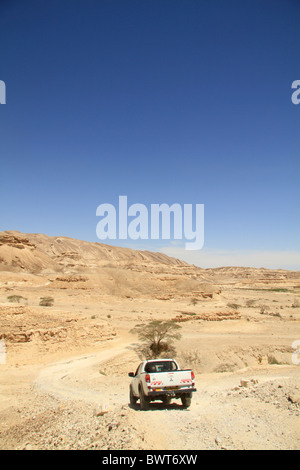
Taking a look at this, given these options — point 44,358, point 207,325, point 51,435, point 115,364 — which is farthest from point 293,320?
point 51,435

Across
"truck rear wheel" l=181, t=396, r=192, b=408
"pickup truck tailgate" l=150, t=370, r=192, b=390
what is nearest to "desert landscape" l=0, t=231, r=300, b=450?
"truck rear wheel" l=181, t=396, r=192, b=408

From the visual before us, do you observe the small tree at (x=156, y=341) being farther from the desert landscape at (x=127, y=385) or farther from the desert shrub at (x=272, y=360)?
the desert shrub at (x=272, y=360)

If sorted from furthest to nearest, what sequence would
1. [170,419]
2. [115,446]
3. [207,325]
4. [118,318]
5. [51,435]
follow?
[118,318] < [207,325] < [170,419] < [51,435] < [115,446]

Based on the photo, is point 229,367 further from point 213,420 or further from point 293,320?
point 293,320

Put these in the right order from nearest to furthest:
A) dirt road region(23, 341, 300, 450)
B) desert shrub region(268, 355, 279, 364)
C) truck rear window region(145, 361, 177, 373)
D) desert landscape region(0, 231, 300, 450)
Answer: dirt road region(23, 341, 300, 450) < desert landscape region(0, 231, 300, 450) < truck rear window region(145, 361, 177, 373) < desert shrub region(268, 355, 279, 364)

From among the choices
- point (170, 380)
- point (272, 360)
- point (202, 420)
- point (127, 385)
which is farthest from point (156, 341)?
point (202, 420)

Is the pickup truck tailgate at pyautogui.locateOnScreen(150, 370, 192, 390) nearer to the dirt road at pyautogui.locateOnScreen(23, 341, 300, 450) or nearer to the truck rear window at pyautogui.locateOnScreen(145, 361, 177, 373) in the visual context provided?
the dirt road at pyautogui.locateOnScreen(23, 341, 300, 450)

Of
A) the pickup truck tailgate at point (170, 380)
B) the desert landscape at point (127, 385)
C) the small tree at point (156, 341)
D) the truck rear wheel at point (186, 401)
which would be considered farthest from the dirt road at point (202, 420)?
the small tree at point (156, 341)

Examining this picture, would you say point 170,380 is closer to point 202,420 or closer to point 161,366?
point 161,366

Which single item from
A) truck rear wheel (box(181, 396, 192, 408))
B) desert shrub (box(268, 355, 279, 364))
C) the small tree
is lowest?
desert shrub (box(268, 355, 279, 364))

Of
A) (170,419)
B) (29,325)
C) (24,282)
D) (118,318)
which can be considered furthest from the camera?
(24,282)

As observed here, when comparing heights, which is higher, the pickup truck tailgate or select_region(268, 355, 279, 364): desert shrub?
the pickup truck tailgate

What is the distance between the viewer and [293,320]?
38219mm

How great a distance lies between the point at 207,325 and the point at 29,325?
20.5 metres
